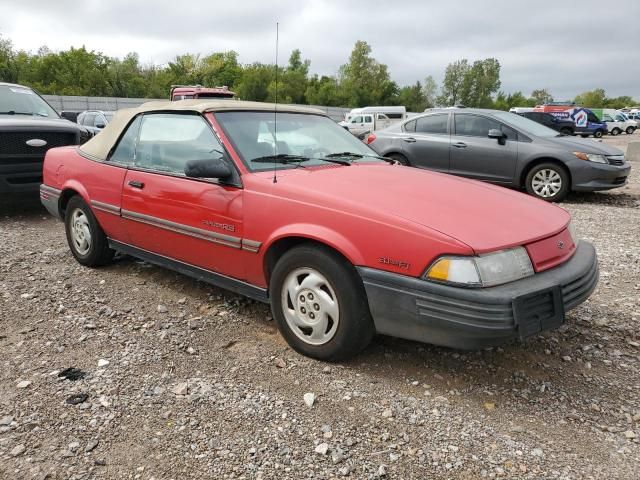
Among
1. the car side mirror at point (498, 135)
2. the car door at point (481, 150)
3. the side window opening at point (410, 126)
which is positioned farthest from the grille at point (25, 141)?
the car side mirror at point (498, 135)

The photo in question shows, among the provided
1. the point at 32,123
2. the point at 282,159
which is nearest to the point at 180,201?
the point at 282,159

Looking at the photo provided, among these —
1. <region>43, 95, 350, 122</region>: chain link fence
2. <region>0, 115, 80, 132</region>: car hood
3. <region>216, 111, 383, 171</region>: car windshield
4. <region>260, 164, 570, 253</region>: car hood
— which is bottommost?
<region>260, 164, 570, 253</region>: car hood

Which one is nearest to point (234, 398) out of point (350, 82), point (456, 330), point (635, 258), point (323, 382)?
point (323, 382)

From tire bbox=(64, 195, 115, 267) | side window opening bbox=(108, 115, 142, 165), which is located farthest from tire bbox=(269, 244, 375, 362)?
tire bbox=(64, 195, 115, 267)

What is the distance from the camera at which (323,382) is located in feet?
9.16

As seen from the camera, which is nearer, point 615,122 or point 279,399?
point 279,399

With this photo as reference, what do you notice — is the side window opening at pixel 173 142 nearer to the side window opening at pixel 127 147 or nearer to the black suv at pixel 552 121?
the side window opening at pixel 127 147

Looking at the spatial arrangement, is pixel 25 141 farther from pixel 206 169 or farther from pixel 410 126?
pixel 410 126

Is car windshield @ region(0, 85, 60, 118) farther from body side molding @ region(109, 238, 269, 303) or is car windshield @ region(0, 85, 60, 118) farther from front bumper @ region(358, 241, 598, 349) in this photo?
front bumper @ region(358, 241, 598, 349)

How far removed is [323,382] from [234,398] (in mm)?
493

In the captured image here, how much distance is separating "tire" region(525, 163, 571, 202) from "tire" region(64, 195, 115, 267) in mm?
6489

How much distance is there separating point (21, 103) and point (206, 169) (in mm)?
6255

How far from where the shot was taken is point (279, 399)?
2648 mm

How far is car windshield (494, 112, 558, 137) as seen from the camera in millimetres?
8328
